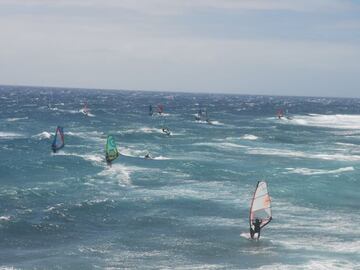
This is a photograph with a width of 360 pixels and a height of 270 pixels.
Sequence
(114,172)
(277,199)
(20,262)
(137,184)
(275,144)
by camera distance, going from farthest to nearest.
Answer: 1. (275,144)
2. (114,172)
3. (137,184)
4. (277,199)
5. (20,262)

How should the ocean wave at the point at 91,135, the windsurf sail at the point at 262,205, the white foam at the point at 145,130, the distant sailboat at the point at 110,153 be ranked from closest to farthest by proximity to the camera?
the windsurf sail at the point at 262,205, the distant sailboat at the point at 110,153, the ocean wave at the point at 91,135, the white foam at the point at 145,130

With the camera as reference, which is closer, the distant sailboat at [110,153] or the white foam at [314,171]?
the white foam at [314,171]

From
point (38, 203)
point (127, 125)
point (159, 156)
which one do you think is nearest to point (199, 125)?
point (127, 125)

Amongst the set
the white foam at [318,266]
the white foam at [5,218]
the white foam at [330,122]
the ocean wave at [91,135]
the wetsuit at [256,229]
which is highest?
the white foam at [330,122]

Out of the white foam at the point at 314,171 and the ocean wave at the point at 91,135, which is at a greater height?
the white foam at the point at 314,171

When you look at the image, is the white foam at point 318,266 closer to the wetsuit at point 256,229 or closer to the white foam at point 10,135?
the wetsuit at point 256,229

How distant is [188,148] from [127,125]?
39272mm

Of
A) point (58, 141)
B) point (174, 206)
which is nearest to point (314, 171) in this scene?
point (174, 206)

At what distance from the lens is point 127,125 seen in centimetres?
11531

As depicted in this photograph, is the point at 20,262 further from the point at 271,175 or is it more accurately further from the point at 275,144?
the point at 275,144

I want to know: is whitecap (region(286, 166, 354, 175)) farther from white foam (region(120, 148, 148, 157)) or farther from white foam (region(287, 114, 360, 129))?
white foam (region(287, 114, 360, 129))

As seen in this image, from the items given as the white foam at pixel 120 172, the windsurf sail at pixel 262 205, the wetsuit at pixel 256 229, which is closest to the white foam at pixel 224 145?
the white foam at pixel 120 172

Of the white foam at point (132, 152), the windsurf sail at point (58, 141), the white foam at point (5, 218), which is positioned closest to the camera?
the white foam at point (5, 218)

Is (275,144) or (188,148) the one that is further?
(275,144)
